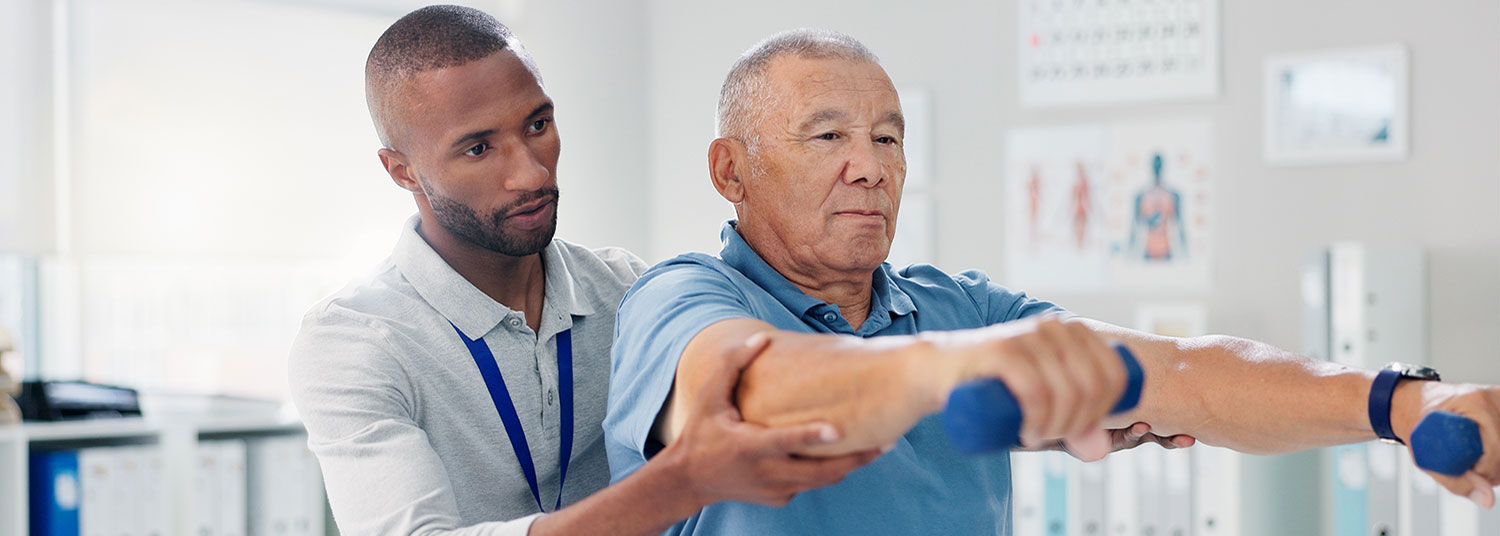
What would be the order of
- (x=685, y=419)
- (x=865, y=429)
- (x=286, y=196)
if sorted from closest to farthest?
(x=865, y=429), (x=685, y=419), (x=286, y=196)

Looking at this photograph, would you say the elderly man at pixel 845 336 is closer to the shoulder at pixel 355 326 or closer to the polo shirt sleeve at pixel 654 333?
the polo shirt sleeve at pixel 654 333

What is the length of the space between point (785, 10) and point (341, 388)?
318cm

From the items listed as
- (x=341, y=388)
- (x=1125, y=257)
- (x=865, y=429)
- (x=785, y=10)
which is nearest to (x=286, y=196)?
(x=785, y=10)

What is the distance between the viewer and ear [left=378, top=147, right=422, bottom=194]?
1599 mm

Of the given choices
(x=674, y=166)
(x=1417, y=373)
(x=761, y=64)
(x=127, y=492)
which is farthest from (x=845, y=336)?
(x=674, y=166)

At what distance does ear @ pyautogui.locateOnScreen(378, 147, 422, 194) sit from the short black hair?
1 centimetres

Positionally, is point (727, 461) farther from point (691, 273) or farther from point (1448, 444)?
point (1448, 444)

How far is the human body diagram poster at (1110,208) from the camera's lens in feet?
11.5

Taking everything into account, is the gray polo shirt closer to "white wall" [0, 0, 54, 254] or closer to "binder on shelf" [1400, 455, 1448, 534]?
"binder on shelf" [1400, 455, 1448, 534]

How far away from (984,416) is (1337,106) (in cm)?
290

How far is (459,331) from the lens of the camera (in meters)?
1.54

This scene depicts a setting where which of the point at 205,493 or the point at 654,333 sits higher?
the point at 654,333

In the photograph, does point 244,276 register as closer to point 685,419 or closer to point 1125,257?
point 1125,257

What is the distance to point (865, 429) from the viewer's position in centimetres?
88
